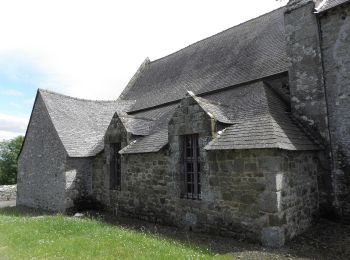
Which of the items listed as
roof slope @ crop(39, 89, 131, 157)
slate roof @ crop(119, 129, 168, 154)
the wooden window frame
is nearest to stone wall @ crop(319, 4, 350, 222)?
the wooden window frame

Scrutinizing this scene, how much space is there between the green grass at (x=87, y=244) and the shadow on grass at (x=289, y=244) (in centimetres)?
43

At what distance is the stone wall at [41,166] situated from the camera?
13727 mm

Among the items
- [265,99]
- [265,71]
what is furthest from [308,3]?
[265,99]

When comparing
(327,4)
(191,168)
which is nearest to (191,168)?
(191,168)

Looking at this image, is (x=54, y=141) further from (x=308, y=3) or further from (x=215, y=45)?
(x=308, y=3)

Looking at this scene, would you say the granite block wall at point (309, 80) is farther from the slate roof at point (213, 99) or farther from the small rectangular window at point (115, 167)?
the small rectangular window at point (115, 167)

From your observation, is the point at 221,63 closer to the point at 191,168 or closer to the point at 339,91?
the point at 339,91

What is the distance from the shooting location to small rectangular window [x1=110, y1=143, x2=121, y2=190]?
1275cm

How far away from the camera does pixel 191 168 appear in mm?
9625

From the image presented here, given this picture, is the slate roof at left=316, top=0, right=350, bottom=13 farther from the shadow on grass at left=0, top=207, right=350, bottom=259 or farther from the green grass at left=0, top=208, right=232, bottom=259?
the green grass at left=0, top=208, right=232, bottom=259

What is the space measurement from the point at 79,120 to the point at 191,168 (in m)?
8.26

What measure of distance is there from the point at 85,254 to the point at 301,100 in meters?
7.64

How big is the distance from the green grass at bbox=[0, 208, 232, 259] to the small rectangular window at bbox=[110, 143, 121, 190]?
312 centimetres

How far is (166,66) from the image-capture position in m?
17.8
